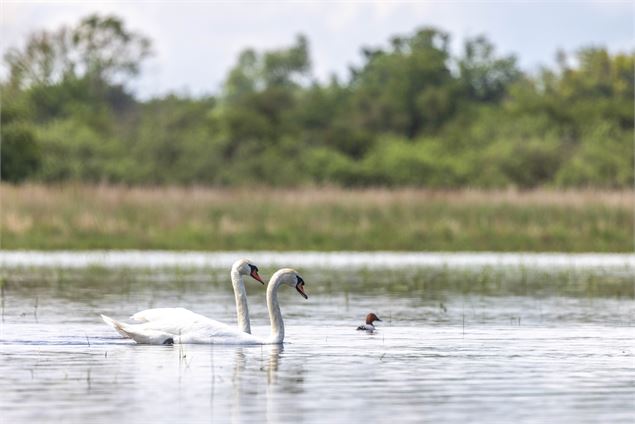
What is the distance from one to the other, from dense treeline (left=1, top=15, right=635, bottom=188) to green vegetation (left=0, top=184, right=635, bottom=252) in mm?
10452

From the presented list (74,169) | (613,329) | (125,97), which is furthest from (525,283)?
(125,97)

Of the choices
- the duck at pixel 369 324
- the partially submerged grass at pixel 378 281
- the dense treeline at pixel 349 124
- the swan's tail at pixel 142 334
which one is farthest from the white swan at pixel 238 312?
the dense treeline at pixel 349 124

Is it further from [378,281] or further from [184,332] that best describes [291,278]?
[378,281]

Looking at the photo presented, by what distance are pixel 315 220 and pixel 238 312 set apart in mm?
22684

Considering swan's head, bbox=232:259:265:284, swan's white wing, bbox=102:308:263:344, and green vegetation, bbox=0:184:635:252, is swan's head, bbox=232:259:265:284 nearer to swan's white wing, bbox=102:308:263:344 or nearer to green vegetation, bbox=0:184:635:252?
swan's white wing, bbox=102:308:263:344

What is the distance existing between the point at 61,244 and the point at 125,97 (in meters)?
50.3

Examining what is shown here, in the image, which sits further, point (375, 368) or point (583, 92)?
point (583, 92)

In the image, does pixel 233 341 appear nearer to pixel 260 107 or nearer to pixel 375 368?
pixel 375 368

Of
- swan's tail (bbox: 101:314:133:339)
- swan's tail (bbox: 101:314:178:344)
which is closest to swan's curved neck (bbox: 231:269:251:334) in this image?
swan's tail (bbox: 101:314:178:344)

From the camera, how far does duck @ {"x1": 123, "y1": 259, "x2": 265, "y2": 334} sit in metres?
16.8

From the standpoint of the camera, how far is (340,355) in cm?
1570

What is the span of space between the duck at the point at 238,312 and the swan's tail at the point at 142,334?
21 centimetres

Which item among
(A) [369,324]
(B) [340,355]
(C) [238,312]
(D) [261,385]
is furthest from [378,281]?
(D) [261,385]

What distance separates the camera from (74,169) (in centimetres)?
5659
